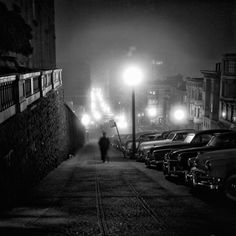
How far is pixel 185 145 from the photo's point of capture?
13023mm

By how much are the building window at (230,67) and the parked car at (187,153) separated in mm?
30969

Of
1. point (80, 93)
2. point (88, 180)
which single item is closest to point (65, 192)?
point (88, 180)

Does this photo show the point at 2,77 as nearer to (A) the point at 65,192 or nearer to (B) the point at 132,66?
(A) the point at 65,192

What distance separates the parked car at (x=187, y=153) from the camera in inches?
408

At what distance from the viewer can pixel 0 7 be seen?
17828 mm

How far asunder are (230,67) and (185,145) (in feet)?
98.4

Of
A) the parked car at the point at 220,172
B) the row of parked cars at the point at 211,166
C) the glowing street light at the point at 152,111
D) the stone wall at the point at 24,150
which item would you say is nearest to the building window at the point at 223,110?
the row of parked cars at the point at 211,166

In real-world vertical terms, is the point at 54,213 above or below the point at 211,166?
below

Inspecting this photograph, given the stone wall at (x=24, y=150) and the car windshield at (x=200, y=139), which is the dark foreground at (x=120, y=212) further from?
the car windshield at (x=200, y=139)

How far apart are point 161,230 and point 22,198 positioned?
14.3 feet

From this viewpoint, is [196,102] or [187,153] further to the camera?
[196,102]

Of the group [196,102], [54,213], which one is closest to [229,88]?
[196,102]

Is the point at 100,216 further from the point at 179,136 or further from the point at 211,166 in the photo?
the point at 179,136

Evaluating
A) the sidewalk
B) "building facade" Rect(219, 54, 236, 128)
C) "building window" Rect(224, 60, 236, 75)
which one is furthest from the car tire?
"building window" Rect(224, 60, 236, 75)
